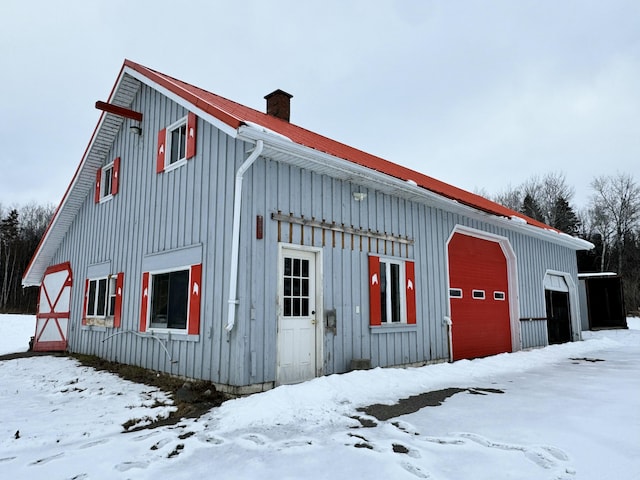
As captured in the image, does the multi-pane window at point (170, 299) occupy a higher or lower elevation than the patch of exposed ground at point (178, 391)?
higher

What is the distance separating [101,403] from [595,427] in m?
6.02

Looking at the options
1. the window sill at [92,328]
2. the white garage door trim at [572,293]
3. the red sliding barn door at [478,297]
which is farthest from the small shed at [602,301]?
the window sill at [92,328]

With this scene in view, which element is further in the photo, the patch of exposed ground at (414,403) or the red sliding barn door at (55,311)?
the red sliding barn door at (55,311)

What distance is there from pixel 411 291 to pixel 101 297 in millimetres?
7160

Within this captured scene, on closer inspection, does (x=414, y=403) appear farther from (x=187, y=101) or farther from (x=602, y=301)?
(x=602, y=301)

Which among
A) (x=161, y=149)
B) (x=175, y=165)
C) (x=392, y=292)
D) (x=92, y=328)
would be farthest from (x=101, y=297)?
(x=392, y=292)

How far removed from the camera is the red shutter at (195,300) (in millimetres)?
6484

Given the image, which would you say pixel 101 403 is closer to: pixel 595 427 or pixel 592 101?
pixel 595 427

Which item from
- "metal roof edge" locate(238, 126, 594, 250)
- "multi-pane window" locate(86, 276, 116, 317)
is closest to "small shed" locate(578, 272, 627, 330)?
"metal roof edge" locate(238, 126, 594, 250)

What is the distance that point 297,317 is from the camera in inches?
259

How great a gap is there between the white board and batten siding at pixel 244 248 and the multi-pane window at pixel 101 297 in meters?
0.36

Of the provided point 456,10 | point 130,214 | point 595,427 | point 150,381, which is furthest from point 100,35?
point 595,427

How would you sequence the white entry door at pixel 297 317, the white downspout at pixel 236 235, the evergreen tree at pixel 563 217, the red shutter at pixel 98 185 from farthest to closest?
1. the evergreen tree at pixel 563 217
2. the red shutter at pixel 98 185
3. the white entry door at pixel 297 317
4. the white downspout at pixel 236 235

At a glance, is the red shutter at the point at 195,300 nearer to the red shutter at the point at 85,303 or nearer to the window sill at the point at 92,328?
the window sill at the point at 92,328
